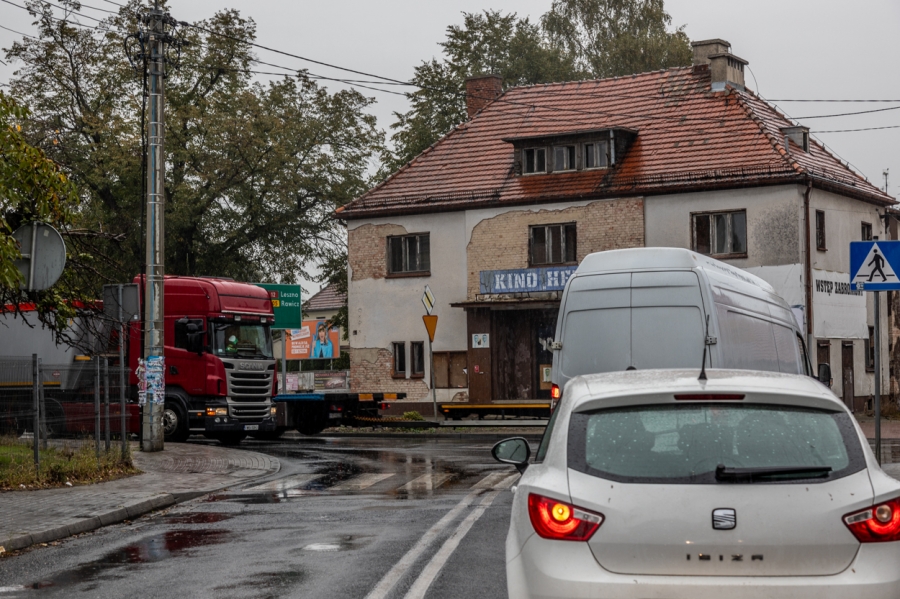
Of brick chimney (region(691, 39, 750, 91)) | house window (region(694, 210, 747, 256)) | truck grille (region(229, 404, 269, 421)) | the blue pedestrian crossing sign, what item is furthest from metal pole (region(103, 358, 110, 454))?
brick chimney (region(691, 39, 750, 91))

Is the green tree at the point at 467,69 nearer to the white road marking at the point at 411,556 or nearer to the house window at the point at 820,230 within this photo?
the house window at the point at 820,230

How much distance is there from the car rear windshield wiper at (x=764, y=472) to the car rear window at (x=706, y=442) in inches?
0.8

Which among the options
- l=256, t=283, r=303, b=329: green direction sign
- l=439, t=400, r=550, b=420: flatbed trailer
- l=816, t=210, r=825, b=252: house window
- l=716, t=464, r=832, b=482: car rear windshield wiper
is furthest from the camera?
l=256, t=283, r=303, b=329: green direction sign

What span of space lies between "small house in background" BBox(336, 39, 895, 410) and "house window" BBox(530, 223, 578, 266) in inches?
1.7

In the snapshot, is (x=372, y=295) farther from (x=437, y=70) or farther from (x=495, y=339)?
(x=437, y=70)

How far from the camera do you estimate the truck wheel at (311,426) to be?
29911 millimetres

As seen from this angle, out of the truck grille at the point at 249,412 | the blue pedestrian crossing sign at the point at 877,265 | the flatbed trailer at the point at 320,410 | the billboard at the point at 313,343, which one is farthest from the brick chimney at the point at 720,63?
the billboard at the point at 313,343

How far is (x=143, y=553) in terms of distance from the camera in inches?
406

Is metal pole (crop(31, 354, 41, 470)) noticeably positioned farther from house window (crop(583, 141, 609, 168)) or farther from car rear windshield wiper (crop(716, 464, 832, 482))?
house window (crop(583, 141, 609, 168))

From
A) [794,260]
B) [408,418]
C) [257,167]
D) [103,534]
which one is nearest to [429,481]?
[103,534]

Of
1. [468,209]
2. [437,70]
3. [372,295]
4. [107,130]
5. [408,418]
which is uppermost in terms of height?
[437,70]

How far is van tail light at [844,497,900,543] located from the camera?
502 cm

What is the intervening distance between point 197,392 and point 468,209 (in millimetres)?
15413

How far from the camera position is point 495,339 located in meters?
38.1
